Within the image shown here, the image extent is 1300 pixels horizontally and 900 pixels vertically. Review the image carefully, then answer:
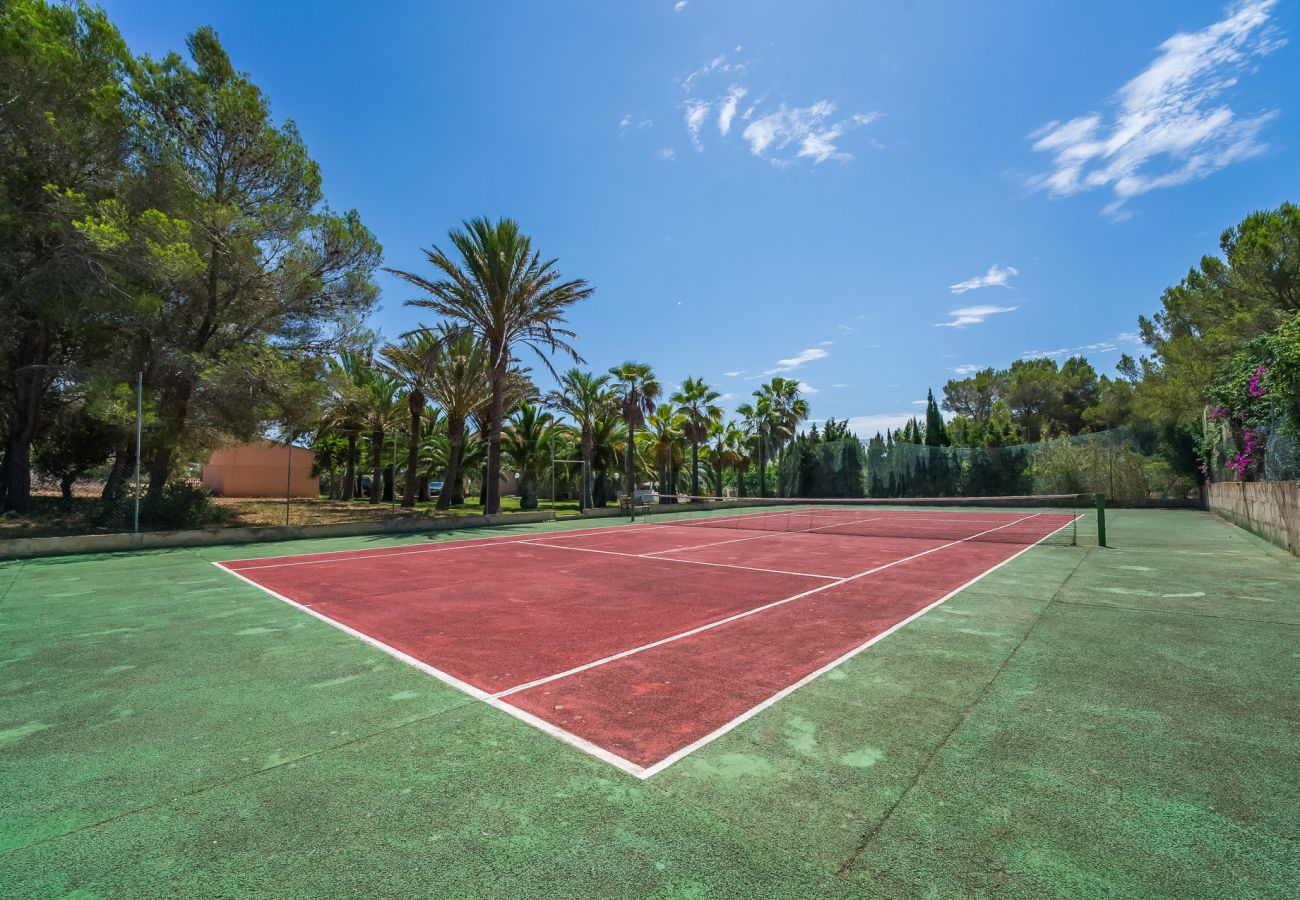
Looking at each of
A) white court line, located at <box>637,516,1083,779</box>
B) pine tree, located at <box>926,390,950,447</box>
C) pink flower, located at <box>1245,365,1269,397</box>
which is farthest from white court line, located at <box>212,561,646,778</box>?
pine tree, located at <box>926,390,950,447</box>

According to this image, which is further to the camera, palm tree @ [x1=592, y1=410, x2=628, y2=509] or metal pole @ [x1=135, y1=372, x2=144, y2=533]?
palm tree @ [x1=592, y1=410, x2=628, y2=509]

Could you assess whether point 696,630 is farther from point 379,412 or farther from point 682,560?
point 379,412

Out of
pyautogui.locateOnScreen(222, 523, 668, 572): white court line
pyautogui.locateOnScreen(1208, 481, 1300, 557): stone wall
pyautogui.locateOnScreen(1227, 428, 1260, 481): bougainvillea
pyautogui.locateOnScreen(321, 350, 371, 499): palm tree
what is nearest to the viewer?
pyautogui.locateOnScreen(1208, 481, 1300, 557): stone wall

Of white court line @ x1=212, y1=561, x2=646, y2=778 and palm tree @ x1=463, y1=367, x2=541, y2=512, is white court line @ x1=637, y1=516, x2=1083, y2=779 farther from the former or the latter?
palm tree @ x1=463, y1=367, x2=541, y2=512

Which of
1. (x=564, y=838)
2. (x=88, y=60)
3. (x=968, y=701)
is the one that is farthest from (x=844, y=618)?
(x=88, y=60)

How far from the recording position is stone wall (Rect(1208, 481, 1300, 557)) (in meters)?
11.3

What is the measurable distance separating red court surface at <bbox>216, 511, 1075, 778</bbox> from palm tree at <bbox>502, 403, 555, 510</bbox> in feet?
63.6

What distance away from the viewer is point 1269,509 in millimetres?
13609

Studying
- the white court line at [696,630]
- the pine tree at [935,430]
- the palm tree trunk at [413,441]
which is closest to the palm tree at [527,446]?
the palm tree trunk at [413,441]

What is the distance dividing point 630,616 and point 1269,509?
16475mm

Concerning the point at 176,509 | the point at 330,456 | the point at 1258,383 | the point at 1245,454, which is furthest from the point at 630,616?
the point at 330,456

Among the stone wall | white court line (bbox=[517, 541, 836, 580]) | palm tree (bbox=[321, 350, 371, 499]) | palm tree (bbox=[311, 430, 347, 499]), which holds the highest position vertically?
palm tree (bbox=[321, 350, 371, 499])

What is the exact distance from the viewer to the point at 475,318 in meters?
21.8

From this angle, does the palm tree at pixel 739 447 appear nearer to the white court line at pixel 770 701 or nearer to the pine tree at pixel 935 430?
the pine tree at pixel 935 430
